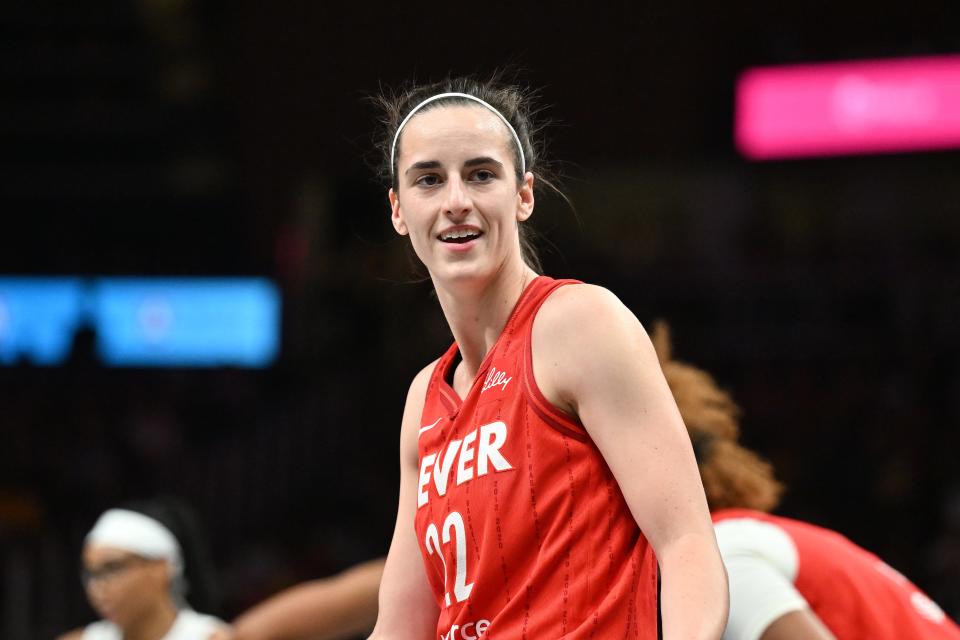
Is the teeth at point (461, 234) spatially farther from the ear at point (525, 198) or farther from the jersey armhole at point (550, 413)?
the jersey armhole at point (550, 413)

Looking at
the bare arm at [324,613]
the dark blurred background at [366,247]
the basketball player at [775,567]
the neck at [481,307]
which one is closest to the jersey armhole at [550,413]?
the neck at [481,307]

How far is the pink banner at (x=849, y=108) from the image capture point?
884cm

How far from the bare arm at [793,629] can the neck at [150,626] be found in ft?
7.52

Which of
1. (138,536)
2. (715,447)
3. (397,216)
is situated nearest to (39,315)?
(138,536)

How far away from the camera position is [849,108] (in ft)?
29.8

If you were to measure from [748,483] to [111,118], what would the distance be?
37.8ft

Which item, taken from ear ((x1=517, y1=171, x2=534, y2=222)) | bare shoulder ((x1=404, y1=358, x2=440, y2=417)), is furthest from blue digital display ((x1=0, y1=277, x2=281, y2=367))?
ear ((x1=517, y1=171, x2=534, y2=222))

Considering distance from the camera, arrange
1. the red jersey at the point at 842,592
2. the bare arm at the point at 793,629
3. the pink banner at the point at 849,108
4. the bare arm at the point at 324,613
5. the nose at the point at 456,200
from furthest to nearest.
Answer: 1. the pink banner at the point at 849,108
2. the bare arm at the point at 324,613
3. the red jersey at the point at 842,592
4. the bare arm at the point at 793,629
5. the nose at the point at 456,200

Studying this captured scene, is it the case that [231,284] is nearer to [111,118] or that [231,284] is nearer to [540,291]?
[111,118]

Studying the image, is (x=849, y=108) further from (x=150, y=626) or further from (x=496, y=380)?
(x=496, y=380)

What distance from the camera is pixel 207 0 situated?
1338cm

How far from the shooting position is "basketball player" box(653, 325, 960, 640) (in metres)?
2.45

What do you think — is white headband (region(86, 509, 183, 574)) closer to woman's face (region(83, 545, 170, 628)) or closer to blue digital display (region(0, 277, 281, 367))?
woman's face (region(83, 545, 170, 628))

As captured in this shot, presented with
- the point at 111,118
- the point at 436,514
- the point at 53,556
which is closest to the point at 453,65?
the point at 111,118
